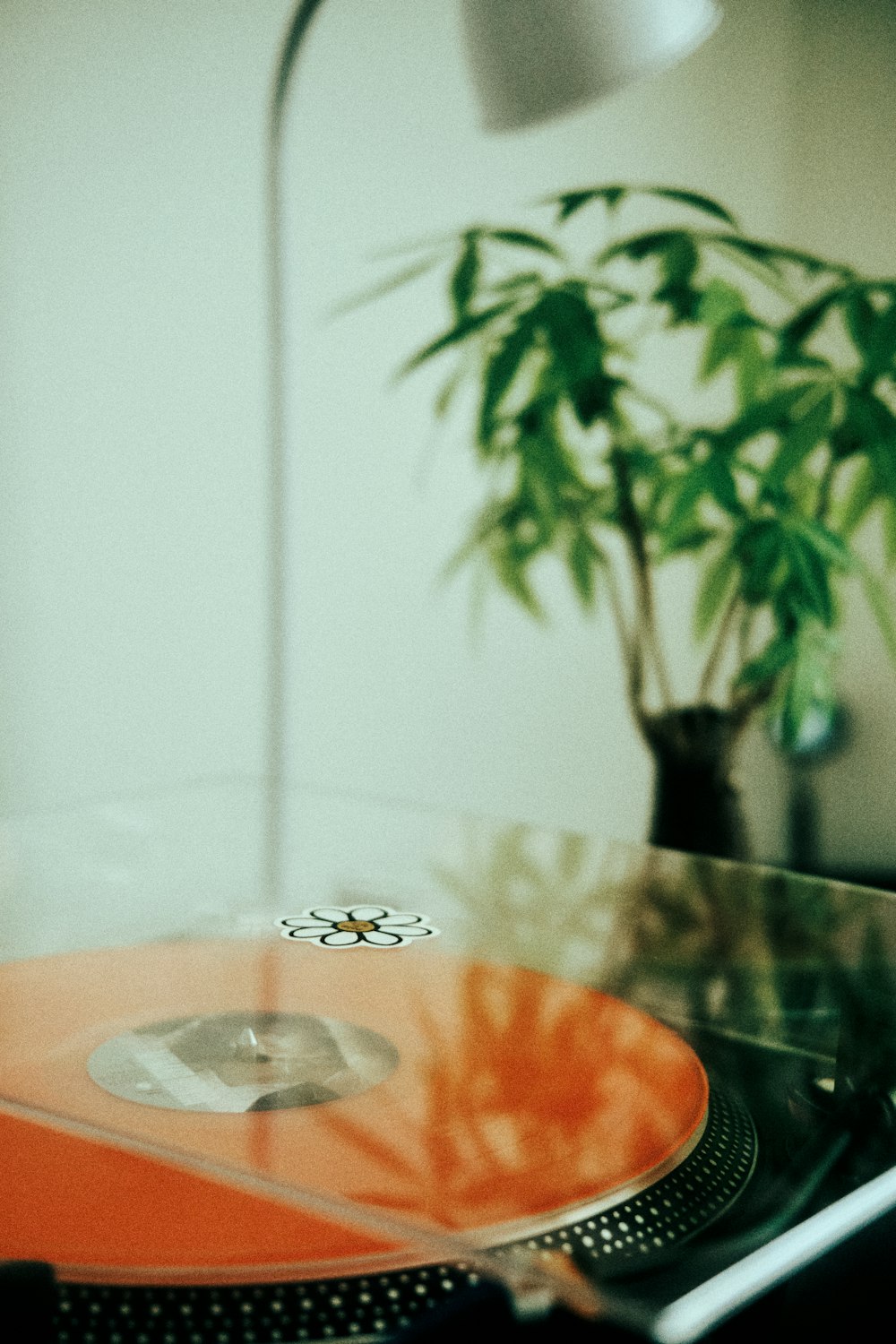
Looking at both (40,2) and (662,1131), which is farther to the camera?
(40,2)

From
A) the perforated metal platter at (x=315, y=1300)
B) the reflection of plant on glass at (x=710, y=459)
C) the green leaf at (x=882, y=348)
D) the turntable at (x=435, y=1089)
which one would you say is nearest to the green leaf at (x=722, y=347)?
the reflection of plant on glass at (x=710, y=459)

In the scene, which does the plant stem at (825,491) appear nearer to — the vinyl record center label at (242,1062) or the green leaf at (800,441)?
the green leaf at (800,441)

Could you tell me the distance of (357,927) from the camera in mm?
761

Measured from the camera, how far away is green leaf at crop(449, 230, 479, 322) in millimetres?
1111

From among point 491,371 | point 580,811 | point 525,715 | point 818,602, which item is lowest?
point 580,811

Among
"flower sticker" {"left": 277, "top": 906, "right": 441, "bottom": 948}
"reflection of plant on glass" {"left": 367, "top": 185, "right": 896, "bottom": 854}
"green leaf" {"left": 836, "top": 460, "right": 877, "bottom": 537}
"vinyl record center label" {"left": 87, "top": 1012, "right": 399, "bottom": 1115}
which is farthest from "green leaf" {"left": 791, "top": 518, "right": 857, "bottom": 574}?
"vinyl record center label" {"left": 87, "top": 1012, "right": 399, "bottom": 1115}

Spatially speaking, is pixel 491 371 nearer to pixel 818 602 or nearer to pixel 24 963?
pixel 818 602

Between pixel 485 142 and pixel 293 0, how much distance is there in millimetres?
291

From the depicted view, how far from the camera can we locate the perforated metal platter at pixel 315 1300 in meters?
0.41

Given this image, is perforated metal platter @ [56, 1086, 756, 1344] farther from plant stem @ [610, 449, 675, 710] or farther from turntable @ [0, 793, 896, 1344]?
plant stem @ [610, 449, 675, 710]

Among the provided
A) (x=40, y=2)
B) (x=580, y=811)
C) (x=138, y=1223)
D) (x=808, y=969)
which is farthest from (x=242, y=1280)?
(x=580, y=811)

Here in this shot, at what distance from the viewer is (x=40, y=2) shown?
1.32 meters

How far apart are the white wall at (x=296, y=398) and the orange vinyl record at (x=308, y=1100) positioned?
0.75m

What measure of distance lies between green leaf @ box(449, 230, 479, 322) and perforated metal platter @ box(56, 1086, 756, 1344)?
0.84 metres
